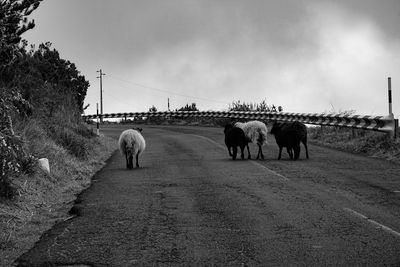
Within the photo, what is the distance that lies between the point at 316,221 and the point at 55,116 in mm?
14928

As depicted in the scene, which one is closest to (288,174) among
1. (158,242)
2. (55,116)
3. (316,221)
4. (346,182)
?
(346,182)

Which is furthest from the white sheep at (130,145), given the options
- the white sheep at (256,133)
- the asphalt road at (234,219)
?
the white sheep at (256,133)

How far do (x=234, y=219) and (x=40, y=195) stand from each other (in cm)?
488

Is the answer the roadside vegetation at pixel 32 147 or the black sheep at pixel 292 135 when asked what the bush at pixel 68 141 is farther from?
the black sheep at pixel 292 135

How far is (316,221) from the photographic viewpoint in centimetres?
997

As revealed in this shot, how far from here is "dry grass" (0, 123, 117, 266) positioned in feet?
30.7

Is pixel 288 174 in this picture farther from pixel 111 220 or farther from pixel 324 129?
pixel 324 129

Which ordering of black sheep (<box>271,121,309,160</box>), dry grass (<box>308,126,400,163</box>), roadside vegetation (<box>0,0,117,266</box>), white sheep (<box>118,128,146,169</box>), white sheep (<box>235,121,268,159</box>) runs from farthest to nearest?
dry grass (<box>308,126,400,163</box>), white sheep (<box>235,121,268,159</box>), black sheep (<box>271,121,309,160</box>), white sheep (<box>118,128,146,169</box>), roadside vegetation (<box>0,0,117,266</box>)

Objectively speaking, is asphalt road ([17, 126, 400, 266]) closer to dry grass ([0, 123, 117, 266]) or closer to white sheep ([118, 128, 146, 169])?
dry grass ([0, 123, 117, 266])

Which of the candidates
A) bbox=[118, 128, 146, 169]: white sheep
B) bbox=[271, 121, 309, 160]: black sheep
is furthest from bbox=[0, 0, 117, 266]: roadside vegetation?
bbox=[271, 121, 309, 160]: black sheep

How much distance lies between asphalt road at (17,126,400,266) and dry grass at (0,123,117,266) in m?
0.30

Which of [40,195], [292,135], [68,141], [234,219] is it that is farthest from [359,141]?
[234,219]

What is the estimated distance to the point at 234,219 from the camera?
1025cm

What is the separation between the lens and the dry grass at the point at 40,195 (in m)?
9.34
